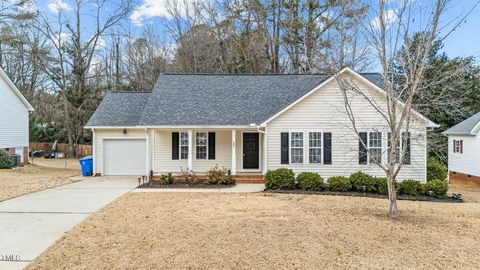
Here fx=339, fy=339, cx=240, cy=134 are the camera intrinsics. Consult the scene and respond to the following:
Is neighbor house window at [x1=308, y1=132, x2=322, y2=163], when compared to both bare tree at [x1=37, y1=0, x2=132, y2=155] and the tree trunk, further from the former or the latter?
bare tree at [x1=37, y1=0, x2=132, y2=155]

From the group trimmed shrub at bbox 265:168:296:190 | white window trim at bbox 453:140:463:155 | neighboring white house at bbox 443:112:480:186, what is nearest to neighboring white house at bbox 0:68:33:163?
trimmed shrub at bbox 265:168:296:190

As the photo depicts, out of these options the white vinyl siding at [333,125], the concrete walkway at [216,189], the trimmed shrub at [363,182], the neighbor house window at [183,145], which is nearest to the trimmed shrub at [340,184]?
the trimmed shrub at [363,182]

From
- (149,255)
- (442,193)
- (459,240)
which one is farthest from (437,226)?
(149,255)

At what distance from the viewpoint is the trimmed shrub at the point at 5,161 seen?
770 inches

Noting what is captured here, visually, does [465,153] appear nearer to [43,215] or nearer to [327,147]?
[327,147]

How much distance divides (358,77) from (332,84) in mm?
1058

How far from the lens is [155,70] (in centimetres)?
3184

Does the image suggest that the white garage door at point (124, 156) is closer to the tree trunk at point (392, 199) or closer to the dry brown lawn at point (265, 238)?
the dry brown lawn at point (265, 238)

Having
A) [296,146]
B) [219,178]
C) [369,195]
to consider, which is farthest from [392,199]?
[219,178]

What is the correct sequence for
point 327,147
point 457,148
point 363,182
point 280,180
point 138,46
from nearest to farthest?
point 363,182
point 280,180
point 327,147
point 457,148
point 138,46

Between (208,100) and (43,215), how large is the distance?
9.66m

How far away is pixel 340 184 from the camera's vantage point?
42.5 ft

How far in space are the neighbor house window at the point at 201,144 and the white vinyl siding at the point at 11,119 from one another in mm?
13424

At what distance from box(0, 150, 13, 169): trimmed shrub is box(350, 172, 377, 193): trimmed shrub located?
19023 mm
